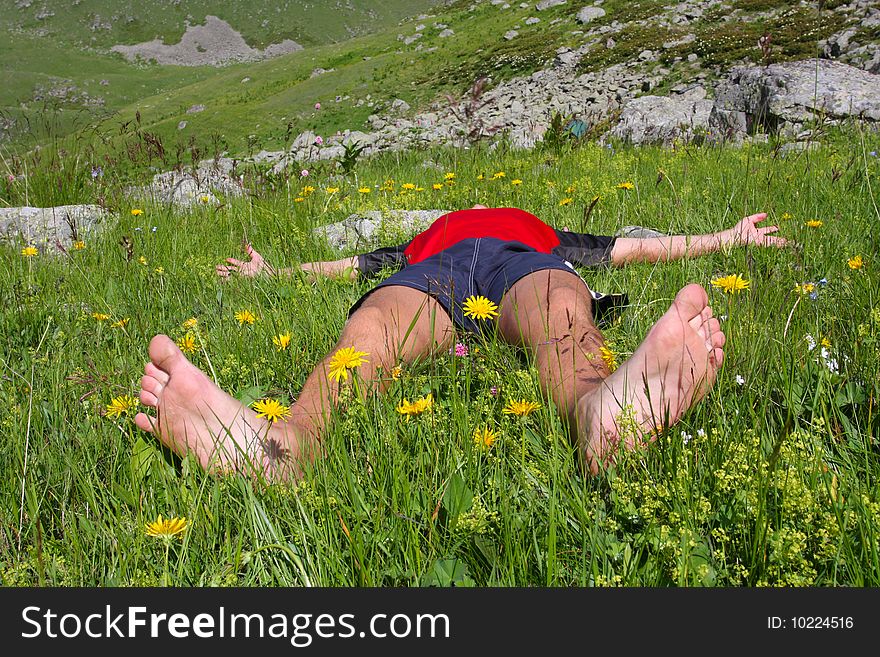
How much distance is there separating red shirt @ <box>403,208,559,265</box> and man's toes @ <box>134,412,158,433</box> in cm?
165

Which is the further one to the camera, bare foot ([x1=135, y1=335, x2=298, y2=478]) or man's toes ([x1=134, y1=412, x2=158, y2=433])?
man's toes ([x1=134, y1=412, x2=158, y2=433])

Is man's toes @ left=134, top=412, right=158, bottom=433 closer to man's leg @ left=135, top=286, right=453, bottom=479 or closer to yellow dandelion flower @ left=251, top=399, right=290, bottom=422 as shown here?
man's leg @ left=135, top=286, right=453, bottom=479

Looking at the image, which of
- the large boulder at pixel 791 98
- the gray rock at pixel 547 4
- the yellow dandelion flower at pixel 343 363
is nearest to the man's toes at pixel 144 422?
the yellow dandelion flower at pixel 343 363

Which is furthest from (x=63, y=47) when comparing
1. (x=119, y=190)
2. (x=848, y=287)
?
(x=848, y=287)

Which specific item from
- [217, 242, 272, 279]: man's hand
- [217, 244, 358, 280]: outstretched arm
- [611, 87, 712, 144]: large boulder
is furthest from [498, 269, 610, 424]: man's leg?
Answer: [611, 87, 712, 144]: large boulder

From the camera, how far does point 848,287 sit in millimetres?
2400

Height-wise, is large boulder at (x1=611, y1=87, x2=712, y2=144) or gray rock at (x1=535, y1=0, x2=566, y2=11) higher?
gray rock at (x1=535, y1=0, x2=566, y2=11)

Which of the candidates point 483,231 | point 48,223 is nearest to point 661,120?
point 483,231

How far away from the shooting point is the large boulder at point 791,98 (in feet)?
24.8

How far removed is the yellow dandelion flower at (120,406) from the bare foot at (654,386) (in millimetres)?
1326

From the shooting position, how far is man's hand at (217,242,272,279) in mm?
3326

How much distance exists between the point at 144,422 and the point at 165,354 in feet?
0.76

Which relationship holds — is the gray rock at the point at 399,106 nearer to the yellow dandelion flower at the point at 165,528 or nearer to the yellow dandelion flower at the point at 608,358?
the yellow dandelion flower at the point at 608,358

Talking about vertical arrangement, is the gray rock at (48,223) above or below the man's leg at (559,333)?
above
